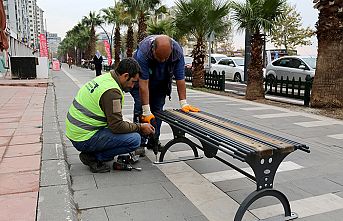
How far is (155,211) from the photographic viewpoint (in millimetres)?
3254

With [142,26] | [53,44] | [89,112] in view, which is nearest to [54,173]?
[89,112]

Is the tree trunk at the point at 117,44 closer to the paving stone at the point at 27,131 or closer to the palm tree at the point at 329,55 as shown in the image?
the palm tree at the point at 329,55

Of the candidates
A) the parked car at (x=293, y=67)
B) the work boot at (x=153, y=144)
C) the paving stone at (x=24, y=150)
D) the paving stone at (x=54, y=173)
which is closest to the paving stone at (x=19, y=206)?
the paving stone at (x=54, y=173)

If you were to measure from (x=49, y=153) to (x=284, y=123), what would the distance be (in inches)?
192

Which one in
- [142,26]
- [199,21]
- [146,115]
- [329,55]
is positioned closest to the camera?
[146,115]

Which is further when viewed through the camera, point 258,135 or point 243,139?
point 258,135

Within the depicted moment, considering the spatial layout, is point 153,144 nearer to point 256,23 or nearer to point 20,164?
point 20,164

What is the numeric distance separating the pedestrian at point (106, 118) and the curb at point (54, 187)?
15.9 inches

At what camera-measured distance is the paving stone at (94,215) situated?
3107 millimetres

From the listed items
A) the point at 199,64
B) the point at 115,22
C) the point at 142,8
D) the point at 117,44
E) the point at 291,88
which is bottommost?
the point at 291,88

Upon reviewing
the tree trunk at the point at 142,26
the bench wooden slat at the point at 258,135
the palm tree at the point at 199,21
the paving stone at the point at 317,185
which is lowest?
the paving stone at the point at 317,185

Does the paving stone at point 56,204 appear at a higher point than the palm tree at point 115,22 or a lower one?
Answer: lower

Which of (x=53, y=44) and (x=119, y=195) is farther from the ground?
(x=53, y=44)

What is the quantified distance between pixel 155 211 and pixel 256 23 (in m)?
8.79
